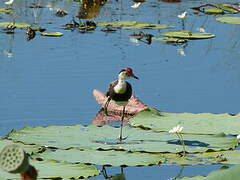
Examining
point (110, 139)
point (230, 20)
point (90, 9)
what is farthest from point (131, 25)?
point (110, 139)

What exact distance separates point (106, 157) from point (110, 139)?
421mm

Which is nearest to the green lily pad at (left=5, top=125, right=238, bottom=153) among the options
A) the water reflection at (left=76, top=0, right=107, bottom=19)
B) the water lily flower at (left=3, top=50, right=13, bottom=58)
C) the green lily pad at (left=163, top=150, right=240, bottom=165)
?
the green lily pad at (left=163, top=150, right=240, bottom=165)

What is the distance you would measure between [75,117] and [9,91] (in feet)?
2.55

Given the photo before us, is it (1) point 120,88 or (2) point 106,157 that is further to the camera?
(1) point 120,88

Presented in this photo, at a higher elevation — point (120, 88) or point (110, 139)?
point (120, 88)

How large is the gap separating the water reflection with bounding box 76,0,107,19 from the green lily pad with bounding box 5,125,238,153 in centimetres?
447

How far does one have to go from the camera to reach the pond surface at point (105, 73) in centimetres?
452

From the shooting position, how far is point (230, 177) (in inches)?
55.8

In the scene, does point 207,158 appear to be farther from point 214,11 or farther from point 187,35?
point 214,11

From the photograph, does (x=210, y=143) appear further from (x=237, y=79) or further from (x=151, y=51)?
(x=151, y=51)

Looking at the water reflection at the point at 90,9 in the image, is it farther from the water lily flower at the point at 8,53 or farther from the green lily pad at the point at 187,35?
the water lily flower at the point at 8,53

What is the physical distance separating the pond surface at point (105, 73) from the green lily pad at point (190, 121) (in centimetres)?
35

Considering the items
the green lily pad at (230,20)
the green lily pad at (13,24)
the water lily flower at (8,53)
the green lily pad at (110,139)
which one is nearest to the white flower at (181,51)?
the green lily pad at (230,20)

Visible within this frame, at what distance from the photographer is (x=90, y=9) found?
9.04 m
